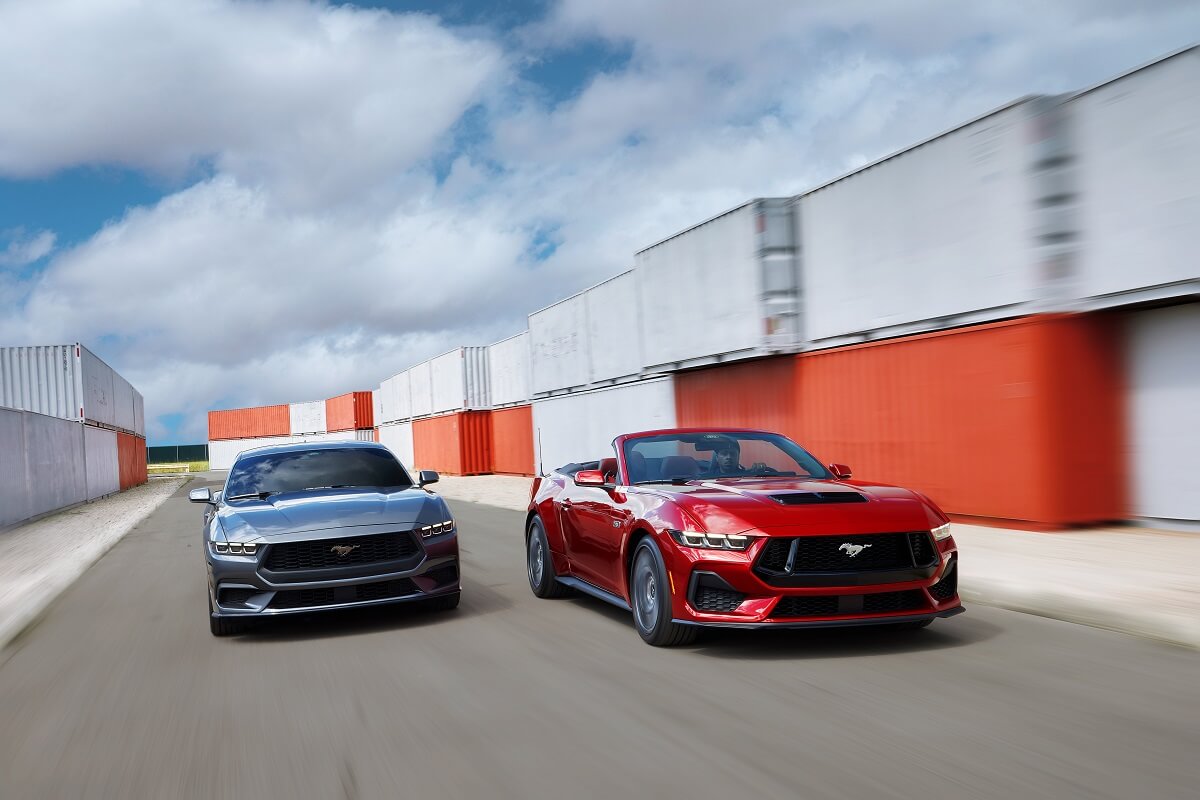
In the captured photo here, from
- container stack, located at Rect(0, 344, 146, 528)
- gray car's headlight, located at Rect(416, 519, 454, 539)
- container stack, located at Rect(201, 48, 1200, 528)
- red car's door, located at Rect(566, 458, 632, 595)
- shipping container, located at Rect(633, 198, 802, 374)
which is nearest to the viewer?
red car's door, located at Rect(566, 458, 632, 595)

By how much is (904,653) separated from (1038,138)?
7.74 metres

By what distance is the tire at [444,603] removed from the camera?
7938 millimetres

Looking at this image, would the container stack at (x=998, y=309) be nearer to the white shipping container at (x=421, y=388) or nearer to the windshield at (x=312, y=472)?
the windshield at (x=312, y=472)

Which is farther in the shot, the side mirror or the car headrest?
the side mirror

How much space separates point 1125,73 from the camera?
416 inches

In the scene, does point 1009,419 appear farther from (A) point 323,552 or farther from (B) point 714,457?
(A) point 323,552

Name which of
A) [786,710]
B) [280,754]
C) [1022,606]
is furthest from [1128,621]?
[280,754]

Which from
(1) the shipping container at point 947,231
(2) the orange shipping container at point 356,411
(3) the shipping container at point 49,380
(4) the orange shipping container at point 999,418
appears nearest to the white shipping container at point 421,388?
(3) the shipping container at point 49,380

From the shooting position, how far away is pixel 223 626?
7.43m

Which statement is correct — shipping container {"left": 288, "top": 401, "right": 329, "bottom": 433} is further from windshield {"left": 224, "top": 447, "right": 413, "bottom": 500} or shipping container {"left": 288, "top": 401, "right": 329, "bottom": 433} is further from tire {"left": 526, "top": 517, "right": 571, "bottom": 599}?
tire {"left": 526, "top": 517, "right": 571, "bottom": 599}

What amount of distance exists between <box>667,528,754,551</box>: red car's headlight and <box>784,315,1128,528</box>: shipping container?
6.95 m

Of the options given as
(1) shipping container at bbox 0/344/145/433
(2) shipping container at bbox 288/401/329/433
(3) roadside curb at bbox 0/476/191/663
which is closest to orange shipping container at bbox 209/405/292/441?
(2) shipping container at bbox 288/401/329/433

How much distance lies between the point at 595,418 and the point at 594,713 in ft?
69.1

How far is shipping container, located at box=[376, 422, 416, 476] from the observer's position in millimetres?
49781
